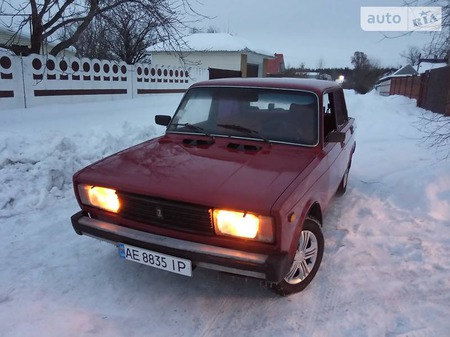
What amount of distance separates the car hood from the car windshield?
160 millimetres

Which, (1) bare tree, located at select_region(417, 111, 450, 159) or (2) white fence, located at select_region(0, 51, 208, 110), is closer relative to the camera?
(1) bare tree, located at select_region(417, 111, 450, 159)

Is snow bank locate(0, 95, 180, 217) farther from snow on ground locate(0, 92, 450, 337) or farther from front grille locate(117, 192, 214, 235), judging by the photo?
front grille locate(117, 192, 214, 235)

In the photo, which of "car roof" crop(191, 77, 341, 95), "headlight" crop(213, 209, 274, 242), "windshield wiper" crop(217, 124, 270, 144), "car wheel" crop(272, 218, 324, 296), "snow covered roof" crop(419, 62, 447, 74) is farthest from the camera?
"snow covered roof" crop(419, 62, 447, 74)

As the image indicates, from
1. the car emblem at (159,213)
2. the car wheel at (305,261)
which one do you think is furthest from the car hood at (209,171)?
the car wheel at (305,261)

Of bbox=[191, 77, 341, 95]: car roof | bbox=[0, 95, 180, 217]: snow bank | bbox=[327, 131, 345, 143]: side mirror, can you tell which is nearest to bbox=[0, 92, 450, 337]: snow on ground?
bbox=[0, 95, 180, 217]: snow bank

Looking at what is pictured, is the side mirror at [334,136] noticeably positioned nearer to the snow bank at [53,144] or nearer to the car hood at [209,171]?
the car hood at [209,171]

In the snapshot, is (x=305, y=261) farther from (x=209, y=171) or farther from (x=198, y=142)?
(x=198, y=142)

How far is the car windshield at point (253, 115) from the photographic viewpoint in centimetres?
364

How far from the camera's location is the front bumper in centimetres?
254

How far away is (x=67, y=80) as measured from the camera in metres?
8.82

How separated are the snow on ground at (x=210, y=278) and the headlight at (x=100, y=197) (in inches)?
26.0

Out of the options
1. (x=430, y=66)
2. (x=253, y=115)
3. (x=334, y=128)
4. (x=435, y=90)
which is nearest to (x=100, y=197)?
(x=253, y=115)

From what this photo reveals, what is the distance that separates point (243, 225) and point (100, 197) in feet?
4.12

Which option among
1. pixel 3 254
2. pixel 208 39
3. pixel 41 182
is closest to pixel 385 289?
pixel 3 254
